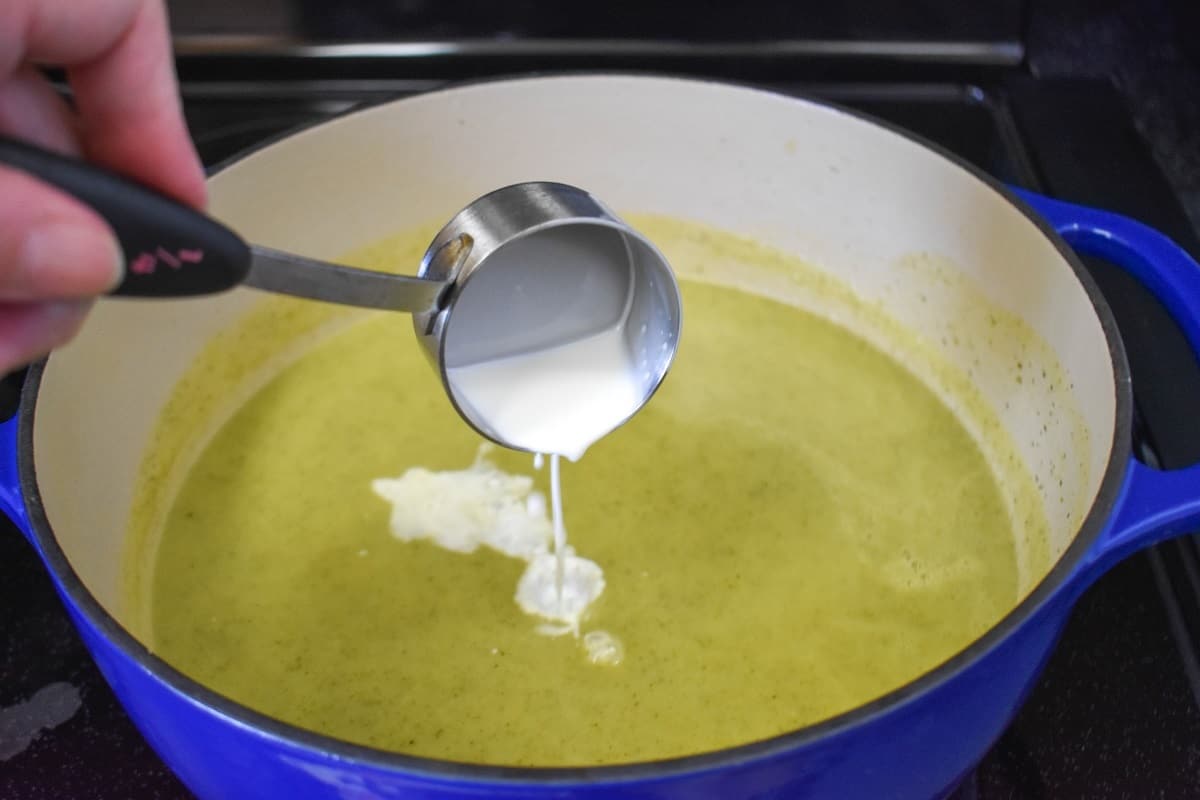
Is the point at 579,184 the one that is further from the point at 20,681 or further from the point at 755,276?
the point at 20,681

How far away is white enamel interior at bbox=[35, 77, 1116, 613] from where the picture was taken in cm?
105

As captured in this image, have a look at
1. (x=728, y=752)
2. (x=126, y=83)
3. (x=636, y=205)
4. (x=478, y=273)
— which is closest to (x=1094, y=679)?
(x=728, y=752)

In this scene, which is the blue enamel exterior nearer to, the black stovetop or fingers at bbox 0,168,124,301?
the black stovetop

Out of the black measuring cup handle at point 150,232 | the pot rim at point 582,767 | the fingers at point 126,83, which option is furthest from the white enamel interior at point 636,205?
the black measuring cup handle at point 150,232

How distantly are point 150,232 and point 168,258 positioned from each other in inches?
0.8

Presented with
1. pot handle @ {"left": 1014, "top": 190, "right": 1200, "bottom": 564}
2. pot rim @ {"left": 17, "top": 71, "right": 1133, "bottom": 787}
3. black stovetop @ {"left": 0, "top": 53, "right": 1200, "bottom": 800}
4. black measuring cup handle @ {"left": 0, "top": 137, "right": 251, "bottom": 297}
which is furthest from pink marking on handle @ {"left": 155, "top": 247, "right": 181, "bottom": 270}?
pot handle @ {"left": 1014, "top": 190, "right": 1200, "bottom": 564}

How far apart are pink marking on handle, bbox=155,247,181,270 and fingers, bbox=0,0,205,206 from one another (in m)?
0.10

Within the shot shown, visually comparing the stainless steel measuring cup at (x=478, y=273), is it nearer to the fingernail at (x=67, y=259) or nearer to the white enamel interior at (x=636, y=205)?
the fingernail at (x=67, y=259)

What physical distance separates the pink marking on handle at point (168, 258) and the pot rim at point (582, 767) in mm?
208

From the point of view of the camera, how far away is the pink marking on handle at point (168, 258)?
0.62 m

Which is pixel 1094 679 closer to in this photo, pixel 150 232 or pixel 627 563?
pixel 627 563

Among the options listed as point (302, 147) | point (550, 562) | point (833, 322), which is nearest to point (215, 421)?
point (302, 147)

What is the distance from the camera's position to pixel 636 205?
1372mm

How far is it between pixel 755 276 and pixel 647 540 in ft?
1.41
